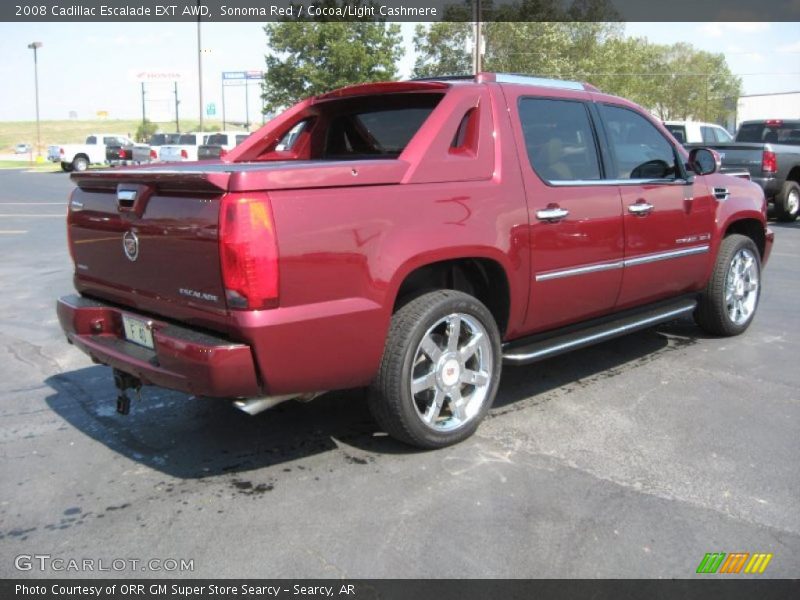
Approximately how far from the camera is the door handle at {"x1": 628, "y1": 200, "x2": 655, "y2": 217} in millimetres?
4520

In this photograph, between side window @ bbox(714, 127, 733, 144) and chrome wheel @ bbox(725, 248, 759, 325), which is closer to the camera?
chrome wheel @ bbox(725, 248, 759, 325)

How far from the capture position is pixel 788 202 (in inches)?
527

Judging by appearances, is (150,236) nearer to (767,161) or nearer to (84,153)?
(767,161)

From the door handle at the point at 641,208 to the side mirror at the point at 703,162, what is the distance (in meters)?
0.80

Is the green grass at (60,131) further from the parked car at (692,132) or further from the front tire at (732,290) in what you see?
the front tire at (732,290)

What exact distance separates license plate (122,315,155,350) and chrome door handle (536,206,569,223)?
82.1 inches

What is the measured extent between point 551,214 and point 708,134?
15.3 m

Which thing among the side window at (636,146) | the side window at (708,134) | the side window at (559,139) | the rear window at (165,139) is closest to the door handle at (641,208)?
the side window at (636,146)

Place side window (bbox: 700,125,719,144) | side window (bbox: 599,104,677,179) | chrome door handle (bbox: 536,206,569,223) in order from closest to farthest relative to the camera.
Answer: chrome door handle (bbox: 536,206,569,223)
side window (bbox: 599,104,677,179)
side window (bbox: 700,125,719,144)

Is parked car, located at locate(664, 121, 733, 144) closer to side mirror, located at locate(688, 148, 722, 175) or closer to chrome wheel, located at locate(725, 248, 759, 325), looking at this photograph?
chrome wheel, located at locate(725, 248, 759, 325)

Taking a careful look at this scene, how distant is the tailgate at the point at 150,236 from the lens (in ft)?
9.69

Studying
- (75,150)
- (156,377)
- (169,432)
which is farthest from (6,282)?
(75,150)

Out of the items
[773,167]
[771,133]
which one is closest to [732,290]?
[773,167]
